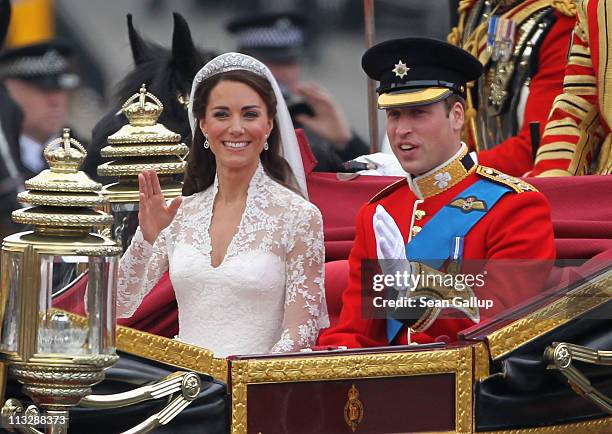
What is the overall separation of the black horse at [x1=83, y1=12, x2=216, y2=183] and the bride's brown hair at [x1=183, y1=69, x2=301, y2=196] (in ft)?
3.39

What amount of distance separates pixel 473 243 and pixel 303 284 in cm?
34

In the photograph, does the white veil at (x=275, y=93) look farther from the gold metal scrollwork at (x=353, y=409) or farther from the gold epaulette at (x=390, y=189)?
the gold metal scrollwork at (x=353, y=409)

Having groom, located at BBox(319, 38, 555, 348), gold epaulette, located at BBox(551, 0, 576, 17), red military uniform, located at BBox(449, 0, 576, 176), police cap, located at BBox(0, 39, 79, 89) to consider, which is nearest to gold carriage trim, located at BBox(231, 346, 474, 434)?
groom, located at BBox(319, 38, 555, 348)

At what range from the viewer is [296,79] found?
5664 mm

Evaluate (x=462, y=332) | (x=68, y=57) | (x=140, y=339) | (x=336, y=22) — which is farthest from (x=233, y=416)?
(x=336, y=22)

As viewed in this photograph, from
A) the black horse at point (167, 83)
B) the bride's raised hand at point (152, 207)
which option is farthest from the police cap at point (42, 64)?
the bride's raised hand at point (152, 207)

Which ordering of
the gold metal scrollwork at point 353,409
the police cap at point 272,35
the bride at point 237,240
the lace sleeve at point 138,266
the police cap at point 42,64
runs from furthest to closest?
the police cap at point 272,35, the police cap at point 42,64, the lace sleeve at point 138,266, the bride at point 237,240, the gold metal scrollwork at point 353,409

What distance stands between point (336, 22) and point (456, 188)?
1503mm

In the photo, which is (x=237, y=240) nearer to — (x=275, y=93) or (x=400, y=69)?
(x=275, y=93)

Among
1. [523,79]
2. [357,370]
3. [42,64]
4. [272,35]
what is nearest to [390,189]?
[357,370]

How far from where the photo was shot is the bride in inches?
159

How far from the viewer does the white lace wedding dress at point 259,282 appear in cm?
403

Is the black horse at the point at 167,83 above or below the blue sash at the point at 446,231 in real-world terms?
above

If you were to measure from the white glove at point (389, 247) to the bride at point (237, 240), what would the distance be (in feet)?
0.51
